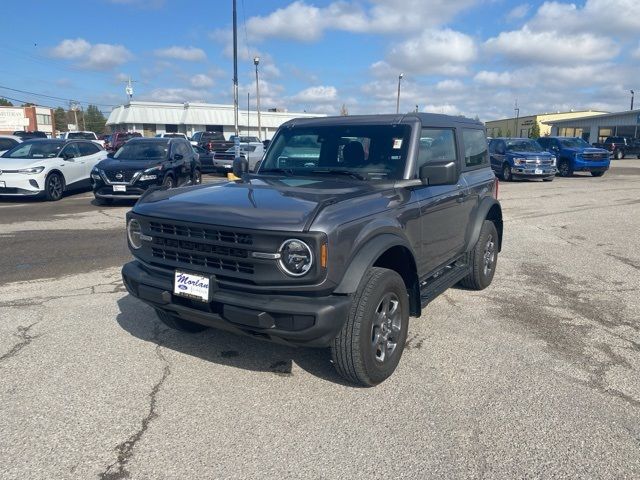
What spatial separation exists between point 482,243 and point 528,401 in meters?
2.41

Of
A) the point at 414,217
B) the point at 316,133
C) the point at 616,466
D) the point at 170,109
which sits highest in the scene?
the point at 170,109

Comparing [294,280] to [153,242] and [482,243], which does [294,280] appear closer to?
[153,242]

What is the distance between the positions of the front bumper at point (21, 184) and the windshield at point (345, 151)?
10.3m

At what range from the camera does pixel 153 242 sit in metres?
3.61

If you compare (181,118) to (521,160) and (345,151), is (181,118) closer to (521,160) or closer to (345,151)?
(521,160)

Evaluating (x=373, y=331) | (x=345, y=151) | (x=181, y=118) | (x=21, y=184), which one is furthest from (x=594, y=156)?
(x=181, y=118)

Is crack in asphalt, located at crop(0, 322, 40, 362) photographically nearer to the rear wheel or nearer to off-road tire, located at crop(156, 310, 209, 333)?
off-road tire, located at crop(156, 310, 209, 333)

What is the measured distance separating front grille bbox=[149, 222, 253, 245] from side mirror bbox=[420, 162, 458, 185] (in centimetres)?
157

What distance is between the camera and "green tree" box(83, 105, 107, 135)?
133m

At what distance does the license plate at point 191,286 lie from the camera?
3.26m

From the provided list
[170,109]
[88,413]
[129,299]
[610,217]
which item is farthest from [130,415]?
[170,109]

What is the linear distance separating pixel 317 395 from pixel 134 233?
1821 millimetres

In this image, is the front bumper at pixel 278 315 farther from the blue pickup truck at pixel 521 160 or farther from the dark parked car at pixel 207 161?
the dark parked car at pixel 207 161

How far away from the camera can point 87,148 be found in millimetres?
14984
